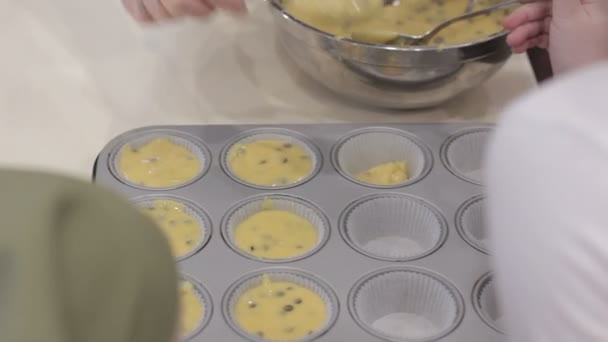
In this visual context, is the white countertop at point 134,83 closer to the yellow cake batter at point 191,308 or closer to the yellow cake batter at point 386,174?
the yellow cake batter at point 386,174

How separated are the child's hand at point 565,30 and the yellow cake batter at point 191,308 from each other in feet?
1.57

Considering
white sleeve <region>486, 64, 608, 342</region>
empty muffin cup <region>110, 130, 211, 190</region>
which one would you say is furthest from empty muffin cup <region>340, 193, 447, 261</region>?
white sleeve <region>486, 64, 608, 342</region>

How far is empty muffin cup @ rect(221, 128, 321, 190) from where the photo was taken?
3.49 feet

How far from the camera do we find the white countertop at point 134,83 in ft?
3.73

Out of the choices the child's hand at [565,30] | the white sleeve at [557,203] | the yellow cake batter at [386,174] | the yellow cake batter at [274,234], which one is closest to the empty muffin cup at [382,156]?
the yellow cake batter at [386,174]

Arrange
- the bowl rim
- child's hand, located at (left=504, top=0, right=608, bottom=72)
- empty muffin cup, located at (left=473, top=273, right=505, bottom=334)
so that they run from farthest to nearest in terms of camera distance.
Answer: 1. the bowl rim
2. empty muffin cup, located at (left=473, top=273, right=505, bottom=334)
3. child's hand, located at (left=504, top=0, right=608, bottom=72)

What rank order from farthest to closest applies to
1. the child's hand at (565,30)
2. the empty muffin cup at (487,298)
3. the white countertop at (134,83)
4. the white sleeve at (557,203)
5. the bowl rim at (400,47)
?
the white countertop at (134,83), the bowl rim at (400,47), the empty muffin cup at (487,298), the child's hand at (565,30), the white sleeve at (557,203)

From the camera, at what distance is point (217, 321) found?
0.88 meters

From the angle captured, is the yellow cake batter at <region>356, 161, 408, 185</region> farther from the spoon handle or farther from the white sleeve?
the white sleeve

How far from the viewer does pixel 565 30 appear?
855 millimetres

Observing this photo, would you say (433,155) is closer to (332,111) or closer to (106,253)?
(332,111)

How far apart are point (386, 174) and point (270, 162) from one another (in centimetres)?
16

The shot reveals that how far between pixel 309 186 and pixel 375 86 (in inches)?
6.7

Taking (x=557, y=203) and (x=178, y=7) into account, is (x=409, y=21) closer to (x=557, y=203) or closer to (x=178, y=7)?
(x=178, y=7)
